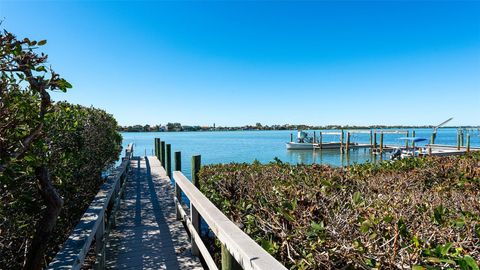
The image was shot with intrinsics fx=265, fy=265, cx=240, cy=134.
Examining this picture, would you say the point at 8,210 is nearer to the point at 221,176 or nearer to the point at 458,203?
the point at 221,176

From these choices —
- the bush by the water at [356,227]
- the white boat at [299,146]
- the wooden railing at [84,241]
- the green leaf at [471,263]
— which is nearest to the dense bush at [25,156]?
the wooden railing at [84,241]

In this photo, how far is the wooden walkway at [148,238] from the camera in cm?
390

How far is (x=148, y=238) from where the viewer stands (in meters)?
4.82

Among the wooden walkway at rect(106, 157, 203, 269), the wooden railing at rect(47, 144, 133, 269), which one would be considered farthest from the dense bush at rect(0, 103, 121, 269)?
the wooden walkway at rect(106, 157, 203, 269)

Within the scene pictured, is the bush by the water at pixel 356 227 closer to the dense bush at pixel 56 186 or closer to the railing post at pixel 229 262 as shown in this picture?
Answer: the railing post at pixel 229 262

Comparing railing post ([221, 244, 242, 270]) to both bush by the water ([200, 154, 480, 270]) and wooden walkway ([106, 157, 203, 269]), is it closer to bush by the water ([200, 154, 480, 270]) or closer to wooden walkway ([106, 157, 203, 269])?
bush by the water ([200, 154, 480, 270])

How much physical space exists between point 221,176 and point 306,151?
33.7 m

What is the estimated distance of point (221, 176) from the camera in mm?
4289

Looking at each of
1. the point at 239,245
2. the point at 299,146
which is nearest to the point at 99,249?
the point at 239,245

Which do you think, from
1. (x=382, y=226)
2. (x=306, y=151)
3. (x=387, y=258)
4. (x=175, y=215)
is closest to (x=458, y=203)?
(x=382, y=226)

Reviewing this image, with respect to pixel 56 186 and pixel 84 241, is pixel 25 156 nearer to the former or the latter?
pixel 84 241

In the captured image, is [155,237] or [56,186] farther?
[155,237]

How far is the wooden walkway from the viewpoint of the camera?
12.8 ft

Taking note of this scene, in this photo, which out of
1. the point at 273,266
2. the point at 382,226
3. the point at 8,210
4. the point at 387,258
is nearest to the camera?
the point at 273,266
